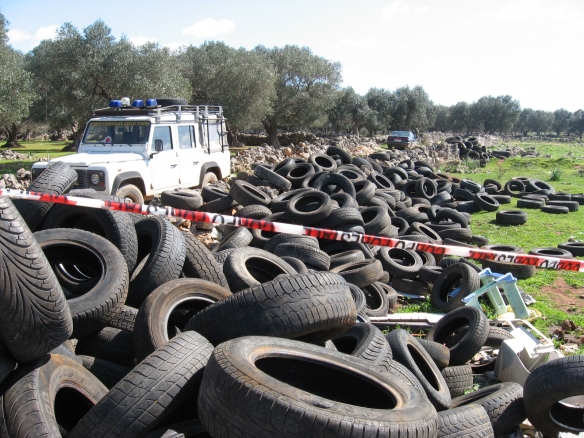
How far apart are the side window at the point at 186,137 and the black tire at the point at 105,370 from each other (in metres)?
9.04

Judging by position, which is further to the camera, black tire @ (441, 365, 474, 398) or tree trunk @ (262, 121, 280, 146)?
tree trunk @ (262, 121, 280, 146)

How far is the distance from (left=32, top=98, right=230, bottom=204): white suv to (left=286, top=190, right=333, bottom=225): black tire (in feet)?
11.1

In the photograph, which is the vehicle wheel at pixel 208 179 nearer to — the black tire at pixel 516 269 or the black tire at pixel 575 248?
the black tire at pixel 516 269

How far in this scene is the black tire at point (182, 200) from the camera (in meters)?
10.5

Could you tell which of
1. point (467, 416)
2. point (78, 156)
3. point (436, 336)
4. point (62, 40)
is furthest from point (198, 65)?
point (467, 416)

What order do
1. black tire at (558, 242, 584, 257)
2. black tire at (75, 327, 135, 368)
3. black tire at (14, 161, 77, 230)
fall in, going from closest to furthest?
1. black tire at (75, 327, 135, 368)
2. black tire at (14, 161, 77, 230)
3. black tire at (558, 242, 584, 257)

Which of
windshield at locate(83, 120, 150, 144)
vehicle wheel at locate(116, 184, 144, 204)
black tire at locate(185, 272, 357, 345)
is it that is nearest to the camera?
black tire at locate(185, 272, 357, 345)

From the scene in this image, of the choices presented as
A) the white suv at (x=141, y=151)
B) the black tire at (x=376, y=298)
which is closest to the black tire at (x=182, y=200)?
the white suv at (x=141, y=151)

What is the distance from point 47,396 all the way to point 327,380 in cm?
189

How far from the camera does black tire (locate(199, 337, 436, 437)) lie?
2750 millimetres

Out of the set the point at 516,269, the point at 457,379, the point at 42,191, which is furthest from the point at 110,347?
the point at 516,269

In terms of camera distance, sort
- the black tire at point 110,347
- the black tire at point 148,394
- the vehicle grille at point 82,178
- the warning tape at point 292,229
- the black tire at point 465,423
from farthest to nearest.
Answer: the vehicle grille at point 82,178
the warning tape at point 292,229
the black tire at point 110,347
the black tire at point 465,423
the black tire at point 148,394

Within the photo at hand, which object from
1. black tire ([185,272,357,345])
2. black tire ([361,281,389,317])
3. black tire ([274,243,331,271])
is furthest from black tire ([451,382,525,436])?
black tire ([274,243,331,271])

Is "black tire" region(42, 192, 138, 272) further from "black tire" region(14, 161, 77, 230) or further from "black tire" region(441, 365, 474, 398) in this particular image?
"black tire" region(441, 365, 474, 398)
